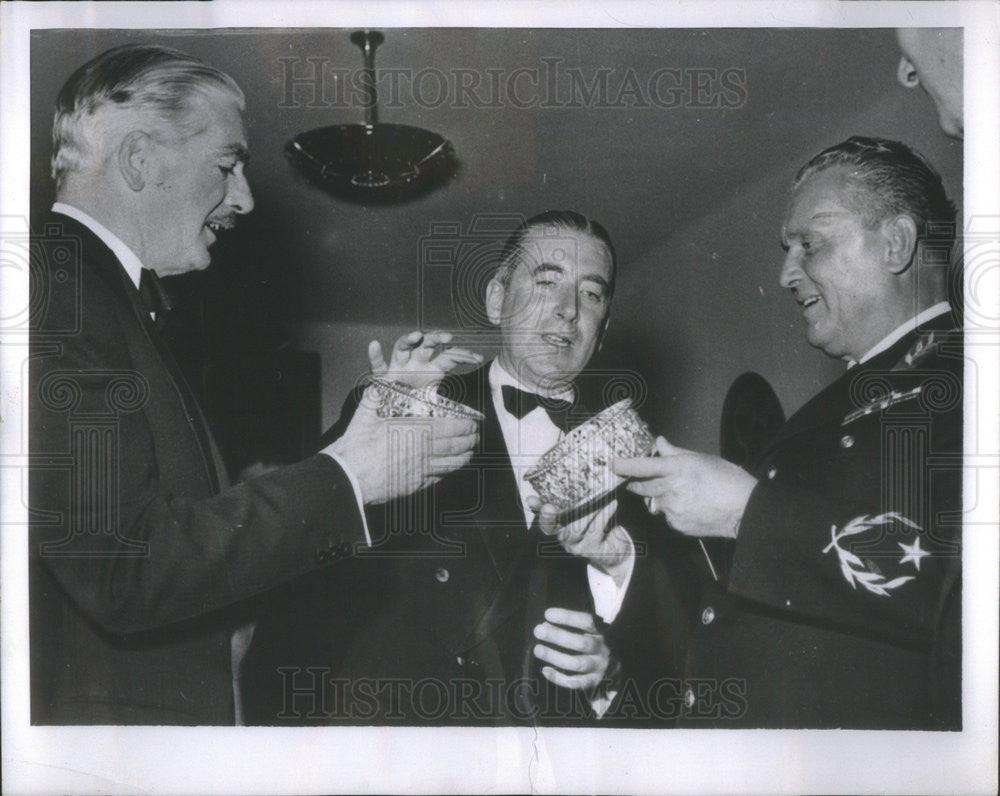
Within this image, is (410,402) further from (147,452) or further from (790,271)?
(790,271)

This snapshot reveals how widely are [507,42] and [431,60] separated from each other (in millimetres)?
246

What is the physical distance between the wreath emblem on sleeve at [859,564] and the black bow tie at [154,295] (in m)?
2.17

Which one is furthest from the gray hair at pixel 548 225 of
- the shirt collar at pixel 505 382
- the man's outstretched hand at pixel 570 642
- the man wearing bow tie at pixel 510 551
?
the man's outstretched hand at pixel 570 642

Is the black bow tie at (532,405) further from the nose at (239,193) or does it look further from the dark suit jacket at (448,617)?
the nose at (239,193)

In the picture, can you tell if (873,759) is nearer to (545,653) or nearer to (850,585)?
(850,585)

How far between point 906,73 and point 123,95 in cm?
245

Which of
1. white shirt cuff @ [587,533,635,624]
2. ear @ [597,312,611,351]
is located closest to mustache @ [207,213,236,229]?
ear @ [597,312,611,351]

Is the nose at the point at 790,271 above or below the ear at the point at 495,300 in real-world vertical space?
above

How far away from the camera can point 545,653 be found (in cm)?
301

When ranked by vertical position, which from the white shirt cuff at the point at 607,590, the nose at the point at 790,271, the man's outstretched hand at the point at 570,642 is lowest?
the man's outstretched hand at the point at 570,642

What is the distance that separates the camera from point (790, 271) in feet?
9.84

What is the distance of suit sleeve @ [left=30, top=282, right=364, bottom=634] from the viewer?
294cm

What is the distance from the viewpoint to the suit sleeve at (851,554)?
2969mm

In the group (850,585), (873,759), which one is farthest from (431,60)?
(873,759)
